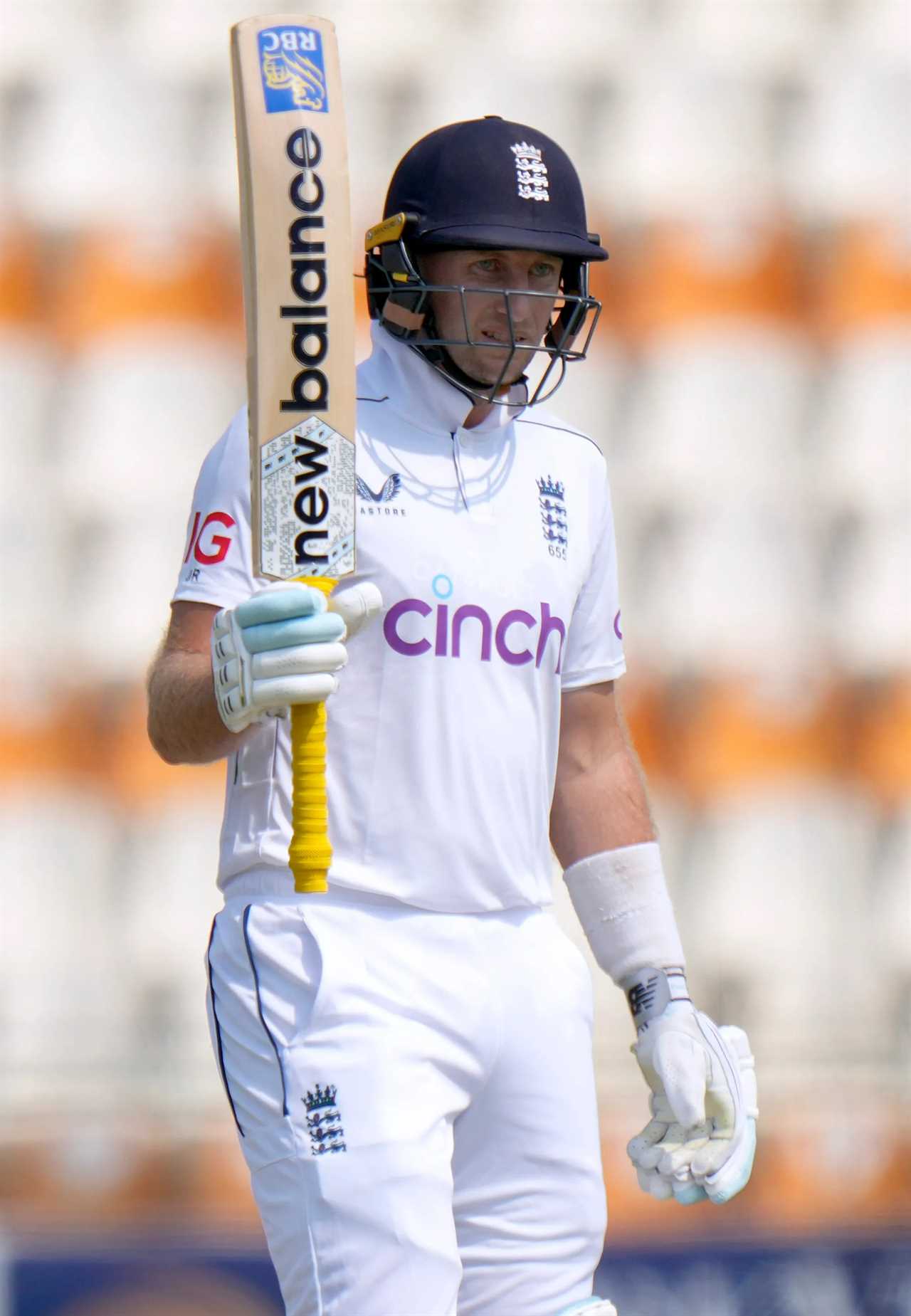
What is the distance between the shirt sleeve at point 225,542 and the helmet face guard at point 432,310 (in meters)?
0.24

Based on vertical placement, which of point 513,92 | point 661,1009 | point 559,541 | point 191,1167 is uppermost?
point 513,92

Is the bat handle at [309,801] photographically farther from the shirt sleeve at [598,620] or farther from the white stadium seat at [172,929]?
the white stadium seat at [172,929]

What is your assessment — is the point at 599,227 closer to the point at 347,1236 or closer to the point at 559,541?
the point at 559,541

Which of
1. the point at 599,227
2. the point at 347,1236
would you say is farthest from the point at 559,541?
the point at 599,227

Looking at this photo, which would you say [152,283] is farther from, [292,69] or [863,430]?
[292,69]

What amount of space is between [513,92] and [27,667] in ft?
4.62

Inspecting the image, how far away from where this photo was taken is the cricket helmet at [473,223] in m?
2.27

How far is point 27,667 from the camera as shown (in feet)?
12.7

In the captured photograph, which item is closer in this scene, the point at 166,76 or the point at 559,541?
the point at 559,541

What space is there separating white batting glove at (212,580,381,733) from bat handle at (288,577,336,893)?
28 millimetres

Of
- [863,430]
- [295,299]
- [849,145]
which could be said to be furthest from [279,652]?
[849,145]

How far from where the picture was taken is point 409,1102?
2.04m

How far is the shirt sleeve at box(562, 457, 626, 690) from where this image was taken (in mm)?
2400

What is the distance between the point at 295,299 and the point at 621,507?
188cm
